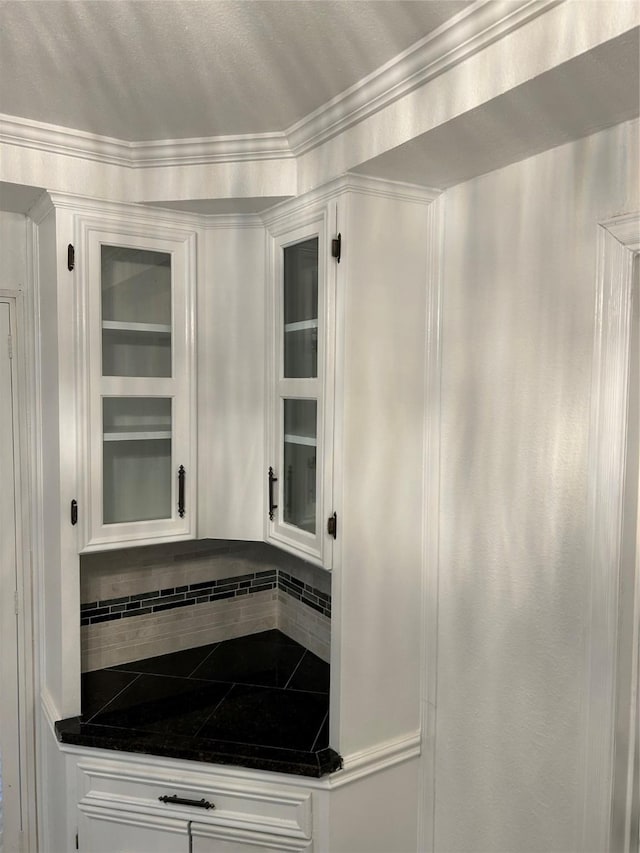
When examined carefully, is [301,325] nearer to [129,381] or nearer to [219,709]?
[129,381]

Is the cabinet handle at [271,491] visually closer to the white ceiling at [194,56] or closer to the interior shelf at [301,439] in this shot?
the interior shelf at [301,439]

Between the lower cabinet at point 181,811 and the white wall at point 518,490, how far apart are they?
42 cm

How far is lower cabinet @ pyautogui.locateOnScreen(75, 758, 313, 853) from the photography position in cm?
173

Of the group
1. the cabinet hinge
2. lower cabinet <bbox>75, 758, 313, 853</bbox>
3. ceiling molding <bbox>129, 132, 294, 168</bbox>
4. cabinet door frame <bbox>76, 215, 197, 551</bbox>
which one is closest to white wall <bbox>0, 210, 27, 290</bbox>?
cabinet door frame <bbox>76, 215, 197, 551</bbox>

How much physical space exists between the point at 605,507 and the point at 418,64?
0.97 metres

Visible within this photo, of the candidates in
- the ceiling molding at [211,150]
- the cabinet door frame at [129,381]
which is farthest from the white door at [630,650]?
the cabinet door frame at [129,381]

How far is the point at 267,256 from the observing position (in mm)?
2002

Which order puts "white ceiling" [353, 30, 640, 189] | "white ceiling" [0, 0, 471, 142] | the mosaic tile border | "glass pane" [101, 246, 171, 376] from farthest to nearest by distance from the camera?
the mosaic tile border → "glass pane" [101, 246, 171, 376] → "white ceiling" [0, 0, 471, 142] → "white ceiling" [353, 30, 640, 189]

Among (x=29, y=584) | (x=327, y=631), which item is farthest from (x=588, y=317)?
(x=29, y=584)

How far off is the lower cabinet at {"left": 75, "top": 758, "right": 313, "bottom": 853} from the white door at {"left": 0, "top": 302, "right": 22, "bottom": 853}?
386 mm

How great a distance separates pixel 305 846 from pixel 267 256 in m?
1.65

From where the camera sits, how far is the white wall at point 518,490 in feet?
4.59

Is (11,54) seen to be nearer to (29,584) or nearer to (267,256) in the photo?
(267,256)

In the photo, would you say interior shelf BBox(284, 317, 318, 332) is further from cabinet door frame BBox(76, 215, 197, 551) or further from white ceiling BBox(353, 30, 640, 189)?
white ceiling BBox(353, 30, 640, 189)
